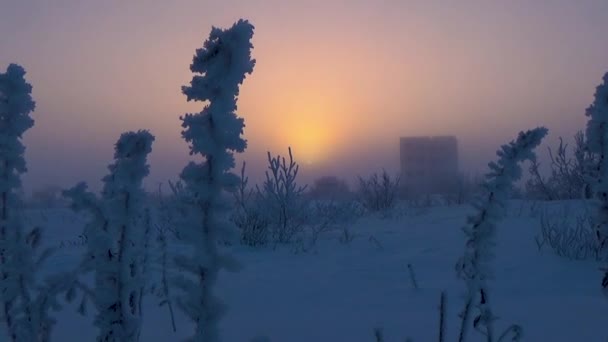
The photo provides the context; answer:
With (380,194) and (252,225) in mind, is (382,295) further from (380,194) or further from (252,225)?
(380,194)

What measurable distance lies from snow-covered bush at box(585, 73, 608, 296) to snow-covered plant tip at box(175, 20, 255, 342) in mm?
900

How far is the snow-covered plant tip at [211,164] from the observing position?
3.14ft

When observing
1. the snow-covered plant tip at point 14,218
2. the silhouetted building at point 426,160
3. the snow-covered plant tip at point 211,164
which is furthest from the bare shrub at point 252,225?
the silhouetted building at point 426,160

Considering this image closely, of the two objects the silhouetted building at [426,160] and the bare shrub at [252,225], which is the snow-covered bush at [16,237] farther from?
the silhouetted building at [426,160]

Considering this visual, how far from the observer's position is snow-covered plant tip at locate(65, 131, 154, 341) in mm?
1116

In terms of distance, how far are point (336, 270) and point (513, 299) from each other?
1675 millimetres

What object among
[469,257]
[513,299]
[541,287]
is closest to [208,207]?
[469,257]

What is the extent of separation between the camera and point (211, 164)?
99 cm

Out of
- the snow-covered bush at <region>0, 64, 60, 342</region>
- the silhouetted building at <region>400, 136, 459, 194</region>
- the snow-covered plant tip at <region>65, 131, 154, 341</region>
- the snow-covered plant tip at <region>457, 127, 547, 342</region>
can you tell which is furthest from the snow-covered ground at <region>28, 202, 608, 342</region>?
the silhouetted building at <region>400, 136, 459, 194</region>

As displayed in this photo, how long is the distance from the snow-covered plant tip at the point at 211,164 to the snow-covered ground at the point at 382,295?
58 cm

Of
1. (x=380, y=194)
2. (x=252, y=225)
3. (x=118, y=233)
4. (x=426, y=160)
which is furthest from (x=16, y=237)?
(x=426, y=160)

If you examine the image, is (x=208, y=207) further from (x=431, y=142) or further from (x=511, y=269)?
(x=431, y=142)

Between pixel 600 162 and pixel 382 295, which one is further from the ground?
pixel 600 162

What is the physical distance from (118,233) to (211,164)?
0.33m
